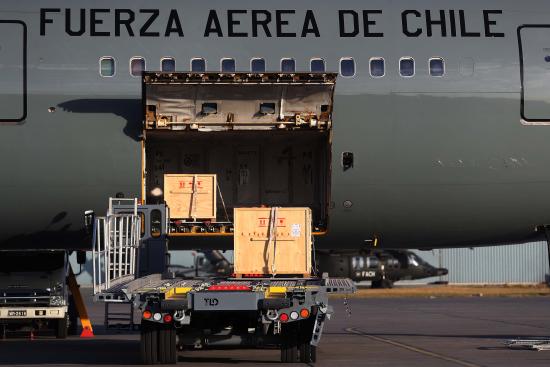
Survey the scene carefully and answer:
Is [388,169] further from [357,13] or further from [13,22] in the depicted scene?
[13,22]

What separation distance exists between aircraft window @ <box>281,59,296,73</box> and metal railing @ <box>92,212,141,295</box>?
3.74 m

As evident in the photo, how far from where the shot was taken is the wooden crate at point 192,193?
20.0m

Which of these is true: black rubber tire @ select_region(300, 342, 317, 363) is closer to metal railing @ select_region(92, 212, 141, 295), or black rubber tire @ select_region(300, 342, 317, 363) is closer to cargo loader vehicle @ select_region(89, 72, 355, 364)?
cargo loader vehicle @ select_region(89, 72, 355, 364)

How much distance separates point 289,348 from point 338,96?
482cm

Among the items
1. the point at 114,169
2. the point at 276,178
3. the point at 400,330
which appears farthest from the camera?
the point at 400,330

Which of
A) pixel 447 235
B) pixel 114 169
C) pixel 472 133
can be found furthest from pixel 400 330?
pixel 114 169

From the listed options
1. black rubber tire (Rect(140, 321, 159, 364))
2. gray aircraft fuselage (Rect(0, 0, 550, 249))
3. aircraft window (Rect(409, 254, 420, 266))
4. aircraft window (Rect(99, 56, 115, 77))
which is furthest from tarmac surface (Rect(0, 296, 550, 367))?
aircraft window (Rect(409, 254, 420, 266))

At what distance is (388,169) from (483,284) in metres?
75.5

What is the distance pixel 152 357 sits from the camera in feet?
58.0

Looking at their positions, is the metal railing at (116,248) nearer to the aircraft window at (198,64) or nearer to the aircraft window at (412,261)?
the aircraft window at (198,64)

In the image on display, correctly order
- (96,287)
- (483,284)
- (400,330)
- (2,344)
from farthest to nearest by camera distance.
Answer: (483,284) < (400,330) < (2,344) < (96,287)

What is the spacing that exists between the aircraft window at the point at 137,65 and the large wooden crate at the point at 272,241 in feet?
10.5

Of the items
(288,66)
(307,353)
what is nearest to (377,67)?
(288,66)

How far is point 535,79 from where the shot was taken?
20344mm
